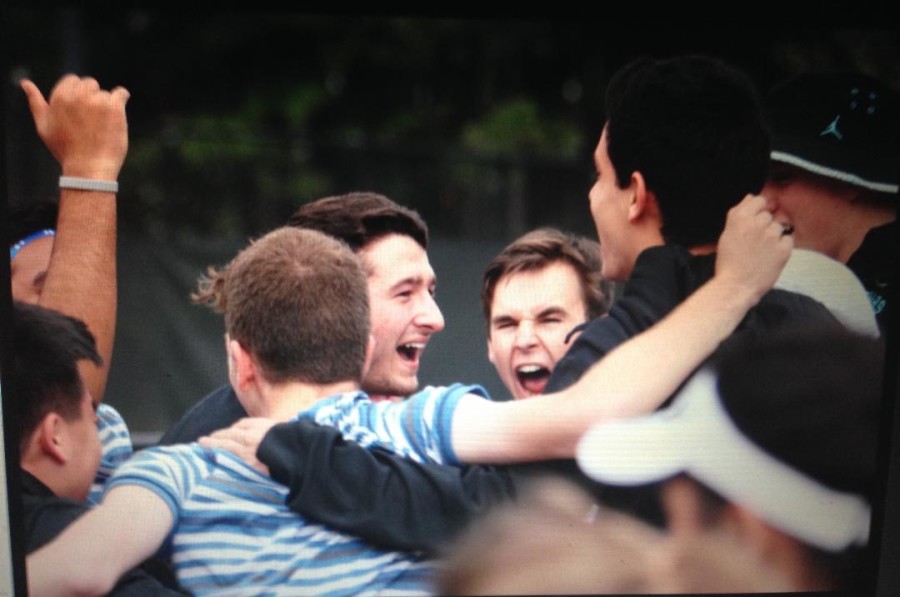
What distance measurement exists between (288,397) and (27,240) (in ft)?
2.92

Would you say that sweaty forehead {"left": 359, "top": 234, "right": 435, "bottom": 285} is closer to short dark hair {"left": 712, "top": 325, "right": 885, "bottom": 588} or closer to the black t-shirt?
the black t-shirt

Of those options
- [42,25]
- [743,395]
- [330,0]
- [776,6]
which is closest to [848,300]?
[743,395]

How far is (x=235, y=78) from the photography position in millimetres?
3053

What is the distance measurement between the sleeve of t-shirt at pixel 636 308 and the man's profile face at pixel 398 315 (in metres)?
0.40

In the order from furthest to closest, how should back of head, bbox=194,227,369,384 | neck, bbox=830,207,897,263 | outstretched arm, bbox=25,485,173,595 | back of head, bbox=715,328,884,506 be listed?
neck, bbox=830,207,897,263, back of head, bbox=715,328,884,506, back of head, bbox=194,227,369,384, outstretched arm, bbox=25,485,173,595

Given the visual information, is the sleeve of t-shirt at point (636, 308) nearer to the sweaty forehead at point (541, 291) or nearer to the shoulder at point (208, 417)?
the sweaty forehead at point (541, 291)

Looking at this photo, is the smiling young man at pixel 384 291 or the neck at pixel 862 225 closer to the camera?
the smiling young man at pixel 384 291

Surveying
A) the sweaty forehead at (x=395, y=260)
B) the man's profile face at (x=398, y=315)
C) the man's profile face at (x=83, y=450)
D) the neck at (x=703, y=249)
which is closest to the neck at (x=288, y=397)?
the man's profile face at (x=398, y=315)

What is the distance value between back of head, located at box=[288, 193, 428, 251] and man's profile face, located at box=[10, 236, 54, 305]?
0.72m

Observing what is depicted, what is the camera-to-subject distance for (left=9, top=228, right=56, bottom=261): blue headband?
9.93 feet

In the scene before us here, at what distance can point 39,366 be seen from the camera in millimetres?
3006

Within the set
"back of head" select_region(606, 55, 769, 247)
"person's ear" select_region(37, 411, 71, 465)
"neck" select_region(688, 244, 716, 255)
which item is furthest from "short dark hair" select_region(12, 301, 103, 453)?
"neck" select_region(688, 244, 716, 255)

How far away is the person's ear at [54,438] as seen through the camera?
3.00 meters

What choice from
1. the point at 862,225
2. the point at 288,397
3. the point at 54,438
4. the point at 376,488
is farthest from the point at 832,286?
the point at 54,438
